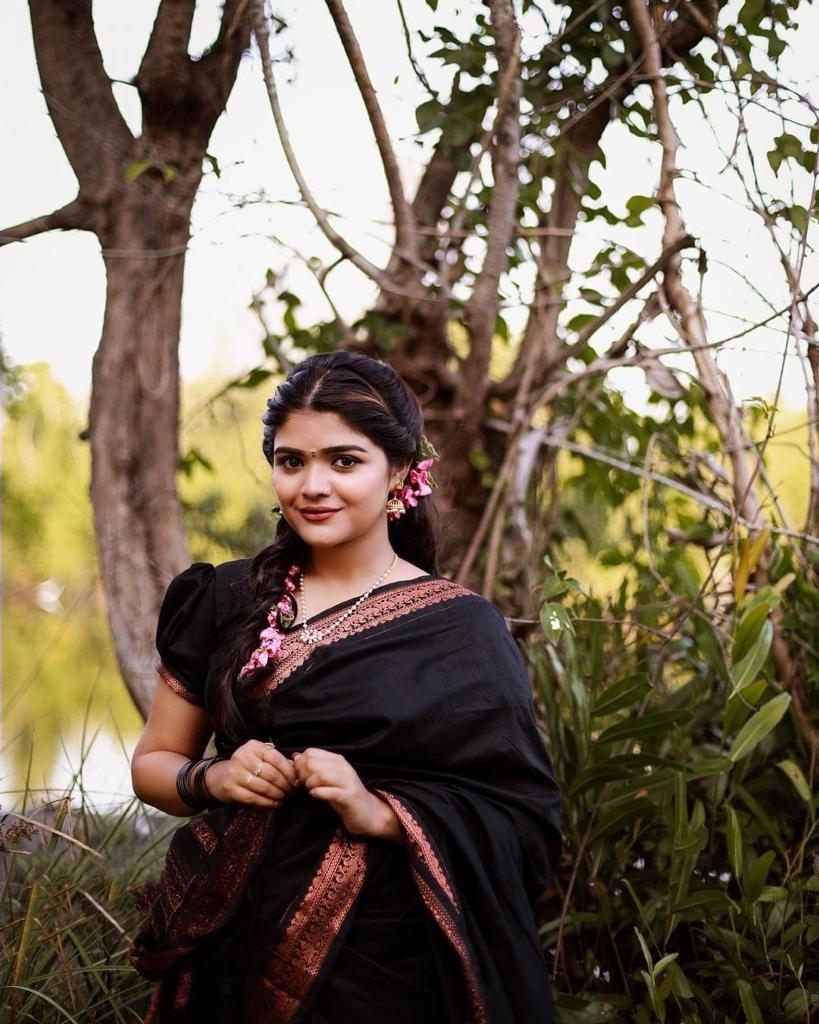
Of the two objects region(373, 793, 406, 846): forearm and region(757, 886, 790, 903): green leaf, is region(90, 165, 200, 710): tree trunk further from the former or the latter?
region(757, 886, 790, 903): green leaf

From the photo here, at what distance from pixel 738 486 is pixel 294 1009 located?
1.71m

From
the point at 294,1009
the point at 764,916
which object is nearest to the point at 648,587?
the point at 764,916

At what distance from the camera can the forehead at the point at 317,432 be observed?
5.90 ft

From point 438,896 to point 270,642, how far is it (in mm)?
484

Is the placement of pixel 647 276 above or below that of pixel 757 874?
above

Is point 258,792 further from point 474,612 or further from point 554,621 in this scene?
point 554,621

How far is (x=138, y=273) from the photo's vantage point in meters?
3.17

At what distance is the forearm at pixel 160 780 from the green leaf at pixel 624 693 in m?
0.98

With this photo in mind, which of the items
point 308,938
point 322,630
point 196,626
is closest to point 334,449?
point 322,630

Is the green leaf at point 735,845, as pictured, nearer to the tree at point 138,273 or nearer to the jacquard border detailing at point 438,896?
the jacquard border detailing at point 438,896

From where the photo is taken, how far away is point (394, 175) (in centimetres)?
299

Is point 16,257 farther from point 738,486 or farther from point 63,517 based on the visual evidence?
point 63,517

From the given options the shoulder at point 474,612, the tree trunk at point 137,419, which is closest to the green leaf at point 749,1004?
the shoulder at point 474,612

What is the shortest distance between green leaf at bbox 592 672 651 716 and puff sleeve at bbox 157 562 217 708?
0.95 m
